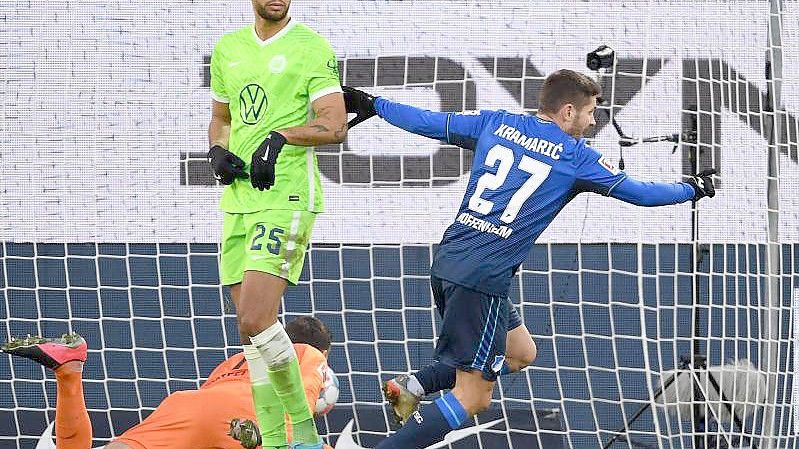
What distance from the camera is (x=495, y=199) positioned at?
4785mm

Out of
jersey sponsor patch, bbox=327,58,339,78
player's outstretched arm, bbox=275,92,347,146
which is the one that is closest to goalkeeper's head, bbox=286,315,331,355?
player's outstretched arm, bbox=275,92,347,146

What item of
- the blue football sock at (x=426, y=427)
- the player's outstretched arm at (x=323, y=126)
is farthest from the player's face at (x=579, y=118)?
the blue football sock at (x=426, y=427)

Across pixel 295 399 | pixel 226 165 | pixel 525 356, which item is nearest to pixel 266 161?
pixel 226 165

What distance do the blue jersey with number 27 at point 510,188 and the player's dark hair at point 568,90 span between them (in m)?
0.10

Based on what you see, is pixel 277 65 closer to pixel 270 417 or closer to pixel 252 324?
pixel 252 324

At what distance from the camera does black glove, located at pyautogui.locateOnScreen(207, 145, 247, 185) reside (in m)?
4.53

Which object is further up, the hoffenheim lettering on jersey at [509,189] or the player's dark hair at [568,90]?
the player's dark hair at [568,90]

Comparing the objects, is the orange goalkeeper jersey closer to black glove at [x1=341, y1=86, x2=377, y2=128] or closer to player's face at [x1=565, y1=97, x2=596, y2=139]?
black glove at [x1=341, y1=86, x2=377, y2=128]

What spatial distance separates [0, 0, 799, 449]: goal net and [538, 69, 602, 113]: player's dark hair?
1.93m

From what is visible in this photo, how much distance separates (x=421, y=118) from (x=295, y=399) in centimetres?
111

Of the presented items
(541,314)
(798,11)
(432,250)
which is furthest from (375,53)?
(798,11)

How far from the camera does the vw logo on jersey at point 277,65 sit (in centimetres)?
459

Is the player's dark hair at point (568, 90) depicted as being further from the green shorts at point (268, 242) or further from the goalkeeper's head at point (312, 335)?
the goalkeeper's head at point (312, 335)

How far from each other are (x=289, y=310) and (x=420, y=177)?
39.6 inches
